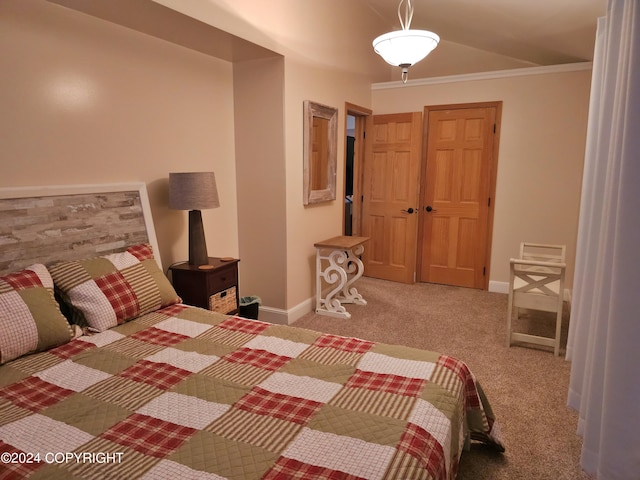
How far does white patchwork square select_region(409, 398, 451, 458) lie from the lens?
1.35 m

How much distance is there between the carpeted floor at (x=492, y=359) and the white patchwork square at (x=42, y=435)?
1602 mm

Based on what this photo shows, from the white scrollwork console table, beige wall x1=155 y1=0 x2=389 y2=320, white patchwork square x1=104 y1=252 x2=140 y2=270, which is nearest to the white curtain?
white patchwork square x1=104 y1=252 x2=140 y2=270

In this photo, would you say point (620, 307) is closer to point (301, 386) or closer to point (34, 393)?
point (301, 386)

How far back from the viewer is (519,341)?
3.31m

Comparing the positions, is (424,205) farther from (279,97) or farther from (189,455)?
(189,455)

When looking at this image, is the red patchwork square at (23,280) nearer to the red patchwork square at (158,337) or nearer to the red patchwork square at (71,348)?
the red patchwork square at (71,348)

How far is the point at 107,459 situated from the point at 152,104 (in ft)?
7.64

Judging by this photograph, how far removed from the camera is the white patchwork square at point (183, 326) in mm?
2096

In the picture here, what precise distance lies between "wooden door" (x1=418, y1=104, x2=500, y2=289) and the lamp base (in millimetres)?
2968

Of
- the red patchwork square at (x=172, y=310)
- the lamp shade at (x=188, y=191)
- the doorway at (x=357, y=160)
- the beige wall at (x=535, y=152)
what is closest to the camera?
the red patchwork square at (x=172, y=310)

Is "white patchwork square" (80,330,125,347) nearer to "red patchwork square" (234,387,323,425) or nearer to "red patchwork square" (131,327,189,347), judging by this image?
"red patchwork square" (131,327,189,347)

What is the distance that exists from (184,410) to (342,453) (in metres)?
0.58

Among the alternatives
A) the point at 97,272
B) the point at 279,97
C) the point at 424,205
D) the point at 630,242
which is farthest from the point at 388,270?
the point at 630,242

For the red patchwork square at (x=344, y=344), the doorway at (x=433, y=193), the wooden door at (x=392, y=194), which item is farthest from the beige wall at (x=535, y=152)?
the red patchwork square at (x=344, y=344)
